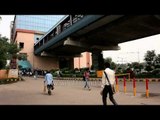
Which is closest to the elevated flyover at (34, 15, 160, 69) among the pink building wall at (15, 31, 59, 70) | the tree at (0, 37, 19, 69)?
the tree at (0, 37, 19, 69)

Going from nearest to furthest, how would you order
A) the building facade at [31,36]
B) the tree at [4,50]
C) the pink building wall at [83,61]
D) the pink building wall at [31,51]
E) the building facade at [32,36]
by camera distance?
1. the tree at [4,50]
2. the pink building wall at [31,51]
3. the building facade at [31,36]
4. the building facade at [32,36]
5. the pink building wall at [83,61]

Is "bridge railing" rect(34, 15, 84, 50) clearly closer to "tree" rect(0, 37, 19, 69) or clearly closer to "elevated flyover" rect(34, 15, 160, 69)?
"elevated flyover" rect(34, 15, 160, 69)

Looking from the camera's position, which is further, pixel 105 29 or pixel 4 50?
pixel 105 29

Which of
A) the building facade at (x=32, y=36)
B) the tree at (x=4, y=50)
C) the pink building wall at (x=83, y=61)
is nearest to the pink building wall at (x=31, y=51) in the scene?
the building facade at (x=32, y=36)

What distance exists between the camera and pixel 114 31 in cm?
3834

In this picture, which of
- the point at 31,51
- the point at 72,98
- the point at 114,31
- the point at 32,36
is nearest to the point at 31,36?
the point at 32,36

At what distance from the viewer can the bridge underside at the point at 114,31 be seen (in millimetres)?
31522

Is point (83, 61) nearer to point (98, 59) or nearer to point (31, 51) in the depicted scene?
point (31, 51)

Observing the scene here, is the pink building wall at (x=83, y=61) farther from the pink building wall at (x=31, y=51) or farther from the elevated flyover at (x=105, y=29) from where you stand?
the elevated flyover at (x=105, y=29)

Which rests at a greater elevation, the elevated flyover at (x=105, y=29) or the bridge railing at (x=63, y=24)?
the bridge railing at (x=63, y=24)

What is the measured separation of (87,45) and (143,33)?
469 inches

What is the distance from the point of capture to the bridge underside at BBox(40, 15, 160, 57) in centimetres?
3152
